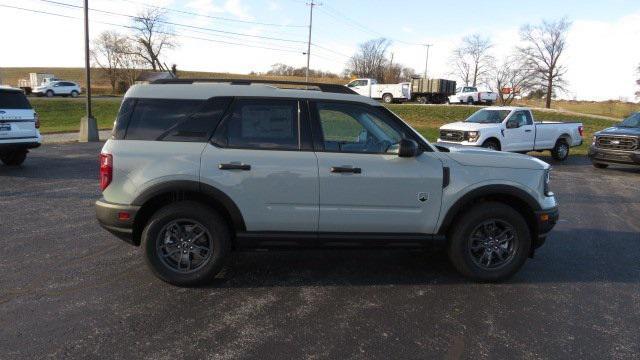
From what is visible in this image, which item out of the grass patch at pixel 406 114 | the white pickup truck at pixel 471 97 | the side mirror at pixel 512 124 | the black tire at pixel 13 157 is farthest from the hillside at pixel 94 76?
the black tire at pixel 13 157

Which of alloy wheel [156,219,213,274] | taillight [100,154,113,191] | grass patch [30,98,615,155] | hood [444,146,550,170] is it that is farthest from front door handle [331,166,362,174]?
grass patch [30,98,615,155]

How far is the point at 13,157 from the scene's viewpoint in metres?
11.7

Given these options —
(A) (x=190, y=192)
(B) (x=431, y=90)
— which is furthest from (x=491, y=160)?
(B) (x=431, y=90)

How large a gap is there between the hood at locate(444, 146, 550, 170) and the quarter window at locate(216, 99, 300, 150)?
1.56 metres

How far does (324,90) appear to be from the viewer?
4.84 meters

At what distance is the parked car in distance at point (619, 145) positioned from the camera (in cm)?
1319

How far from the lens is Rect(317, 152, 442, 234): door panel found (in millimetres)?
4480

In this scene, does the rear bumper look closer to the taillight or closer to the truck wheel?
the taillight

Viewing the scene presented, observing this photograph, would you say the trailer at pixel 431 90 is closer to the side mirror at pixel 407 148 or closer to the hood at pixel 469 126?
the hood at pixel 469 126

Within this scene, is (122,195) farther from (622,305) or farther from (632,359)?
(622,305)

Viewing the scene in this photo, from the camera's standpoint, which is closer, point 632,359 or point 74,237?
point 632,359

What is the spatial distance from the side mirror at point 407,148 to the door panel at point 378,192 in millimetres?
111

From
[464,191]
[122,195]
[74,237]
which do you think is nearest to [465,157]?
[464,191]

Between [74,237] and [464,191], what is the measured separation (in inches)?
187
